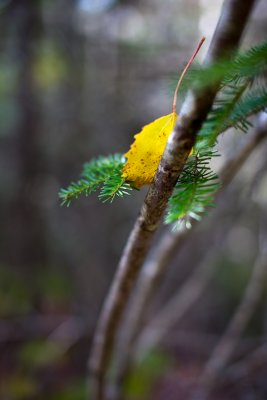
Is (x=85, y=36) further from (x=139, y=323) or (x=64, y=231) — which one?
(x=139, y=323)

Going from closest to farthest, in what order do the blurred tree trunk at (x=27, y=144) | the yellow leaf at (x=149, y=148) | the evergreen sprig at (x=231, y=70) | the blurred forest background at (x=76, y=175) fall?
the evergreen sprig at (x=231, y=70) → the yellow leaf at (x=149, y=148) → the blurred forest background at (x=76, y=175) → the blurred tree trunk at (x=27, y=144)

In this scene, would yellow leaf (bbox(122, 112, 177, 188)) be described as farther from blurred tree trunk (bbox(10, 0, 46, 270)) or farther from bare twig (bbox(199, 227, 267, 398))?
blurred tree trunk (bbox(10, 0, 46, 270))

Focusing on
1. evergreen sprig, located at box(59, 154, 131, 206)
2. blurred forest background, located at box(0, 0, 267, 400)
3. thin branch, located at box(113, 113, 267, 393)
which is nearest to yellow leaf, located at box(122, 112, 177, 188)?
evergreen sprig, located at box(59, 154, 131, 206)

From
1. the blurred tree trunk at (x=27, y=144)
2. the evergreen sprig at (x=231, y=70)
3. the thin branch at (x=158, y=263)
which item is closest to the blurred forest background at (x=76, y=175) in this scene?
the blurred tree trunk at (x=27, y=144)

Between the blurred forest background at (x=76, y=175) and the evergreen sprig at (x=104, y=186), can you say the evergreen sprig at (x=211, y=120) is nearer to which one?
the evergreen sprig at (x=104, y=186)

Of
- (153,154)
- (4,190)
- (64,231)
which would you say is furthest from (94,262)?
(153,154)

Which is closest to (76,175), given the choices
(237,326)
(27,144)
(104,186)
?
(27,144)

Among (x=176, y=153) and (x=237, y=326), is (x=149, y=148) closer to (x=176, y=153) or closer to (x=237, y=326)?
(x=176, y=153)
